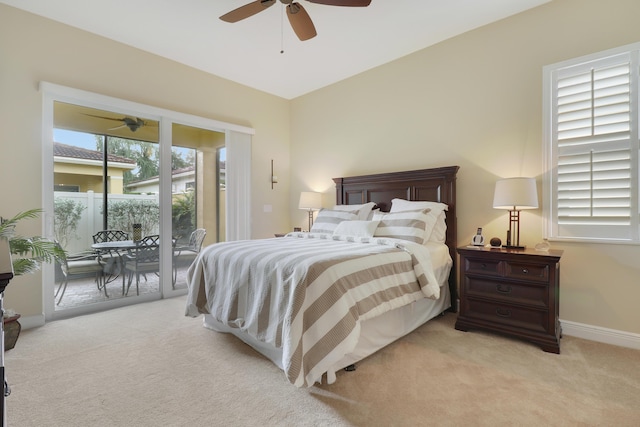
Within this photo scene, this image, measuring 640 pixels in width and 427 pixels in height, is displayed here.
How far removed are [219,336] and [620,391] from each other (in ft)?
9.07

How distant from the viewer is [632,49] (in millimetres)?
2461

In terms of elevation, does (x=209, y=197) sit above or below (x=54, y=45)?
below

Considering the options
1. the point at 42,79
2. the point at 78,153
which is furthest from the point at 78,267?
the point at 42,79

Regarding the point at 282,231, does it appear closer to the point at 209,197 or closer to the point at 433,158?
the point at 209,197

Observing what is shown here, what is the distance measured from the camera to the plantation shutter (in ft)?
8.10

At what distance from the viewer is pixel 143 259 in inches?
150

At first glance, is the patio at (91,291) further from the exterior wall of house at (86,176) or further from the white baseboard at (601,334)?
the white baseboard at (601,334)

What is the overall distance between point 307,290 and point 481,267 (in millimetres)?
1717

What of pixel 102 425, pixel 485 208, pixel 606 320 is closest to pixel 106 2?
pixel 102 425

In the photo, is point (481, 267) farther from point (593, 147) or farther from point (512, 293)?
point (593, 147)

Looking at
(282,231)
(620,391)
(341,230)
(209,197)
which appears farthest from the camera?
(282,231)

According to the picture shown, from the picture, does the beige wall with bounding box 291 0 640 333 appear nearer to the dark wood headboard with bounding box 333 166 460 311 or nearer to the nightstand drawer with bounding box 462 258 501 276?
the dark wood headboard with bounding box 333 166 460 311

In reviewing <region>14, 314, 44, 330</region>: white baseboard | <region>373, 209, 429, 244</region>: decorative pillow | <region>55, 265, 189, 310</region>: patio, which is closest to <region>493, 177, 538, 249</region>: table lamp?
Answer: <region>373, 209, 429, 244</region>: decorative pillow

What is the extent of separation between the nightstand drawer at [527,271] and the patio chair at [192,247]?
11.8 feet
